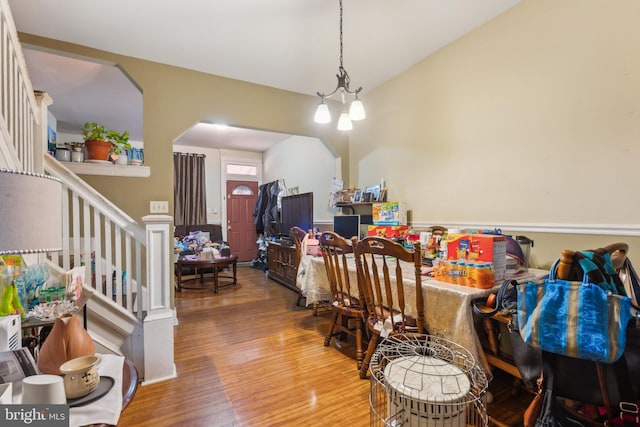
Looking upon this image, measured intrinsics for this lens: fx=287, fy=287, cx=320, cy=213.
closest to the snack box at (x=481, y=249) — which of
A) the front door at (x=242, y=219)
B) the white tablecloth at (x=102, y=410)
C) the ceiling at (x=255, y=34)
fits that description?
the white tablecloth at (x=102, y=410)

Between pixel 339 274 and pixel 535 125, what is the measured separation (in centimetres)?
175

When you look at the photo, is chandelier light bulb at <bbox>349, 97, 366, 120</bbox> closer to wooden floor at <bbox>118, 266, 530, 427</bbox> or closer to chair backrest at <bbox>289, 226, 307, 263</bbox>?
chair backrest at <bbox>289, 226, 307, 263</bbox>

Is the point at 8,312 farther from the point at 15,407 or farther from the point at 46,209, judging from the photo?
the point at 15,407

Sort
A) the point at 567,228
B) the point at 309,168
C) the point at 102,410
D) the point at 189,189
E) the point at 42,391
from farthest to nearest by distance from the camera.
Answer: the point at 189,189, the point at 309,168, the point at 567,228, the point at 102,410, the point at 42,391

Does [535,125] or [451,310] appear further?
[535,125]

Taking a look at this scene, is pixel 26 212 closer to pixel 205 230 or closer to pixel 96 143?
pixel 96 143

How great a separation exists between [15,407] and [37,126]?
220 cm

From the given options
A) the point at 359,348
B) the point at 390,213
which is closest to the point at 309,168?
the point at 390,213

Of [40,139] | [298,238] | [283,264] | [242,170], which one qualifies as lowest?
[283,264]

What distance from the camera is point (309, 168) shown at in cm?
486

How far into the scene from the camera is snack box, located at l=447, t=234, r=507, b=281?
4.84ft

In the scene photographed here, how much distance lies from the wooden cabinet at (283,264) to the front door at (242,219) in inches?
69.5

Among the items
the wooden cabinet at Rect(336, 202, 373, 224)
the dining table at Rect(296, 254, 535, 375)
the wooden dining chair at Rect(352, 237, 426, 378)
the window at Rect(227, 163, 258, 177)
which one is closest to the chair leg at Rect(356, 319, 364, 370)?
the wooden dining chair at Rect(352, 237, 426, 378)

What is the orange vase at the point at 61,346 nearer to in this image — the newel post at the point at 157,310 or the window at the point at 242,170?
the newel post at the point at 157,310
